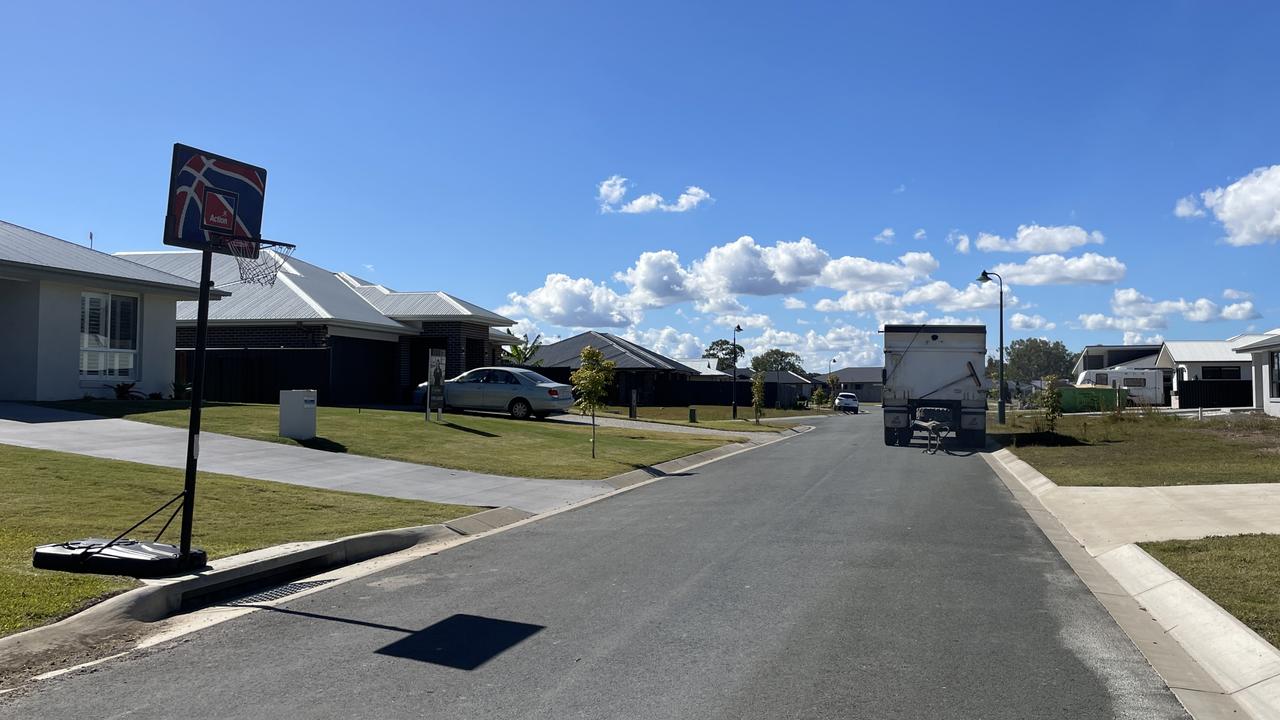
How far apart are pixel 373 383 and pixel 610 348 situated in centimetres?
3085

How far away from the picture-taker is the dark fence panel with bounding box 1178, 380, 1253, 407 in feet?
174

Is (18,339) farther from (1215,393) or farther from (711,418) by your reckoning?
(1215,393)

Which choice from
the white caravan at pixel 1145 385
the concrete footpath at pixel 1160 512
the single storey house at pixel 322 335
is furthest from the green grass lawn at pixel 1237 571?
A: the white caravan at pixel 1145 385

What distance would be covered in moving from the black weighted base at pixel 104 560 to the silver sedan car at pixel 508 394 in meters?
21.1

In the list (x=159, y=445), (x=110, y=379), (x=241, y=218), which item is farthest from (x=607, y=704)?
(x=110, y=379)

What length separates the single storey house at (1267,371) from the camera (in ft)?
115

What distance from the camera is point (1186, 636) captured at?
6.68m

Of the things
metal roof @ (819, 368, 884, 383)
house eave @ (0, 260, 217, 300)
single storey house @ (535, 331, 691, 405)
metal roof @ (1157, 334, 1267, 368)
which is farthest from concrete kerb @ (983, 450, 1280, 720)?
metal roof @ (819, 368, 884, 383)

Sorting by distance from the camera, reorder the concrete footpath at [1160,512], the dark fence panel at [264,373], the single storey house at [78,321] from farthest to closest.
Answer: the dark fence panel at [264,373], the single storey house at [78,321], the concrete footpath at [1160,512]

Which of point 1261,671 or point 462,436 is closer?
point 1261,671

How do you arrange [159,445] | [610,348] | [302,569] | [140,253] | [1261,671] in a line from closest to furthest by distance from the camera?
[1261,671] → [302,569] → [159,445] → [140,253] → [610,348]

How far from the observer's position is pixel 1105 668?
19.1ft

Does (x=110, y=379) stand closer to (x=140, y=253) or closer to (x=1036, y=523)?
(x=140, y=253)

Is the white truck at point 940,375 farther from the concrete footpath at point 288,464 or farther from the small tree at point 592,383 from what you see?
the concrete footpath at point 288,464
